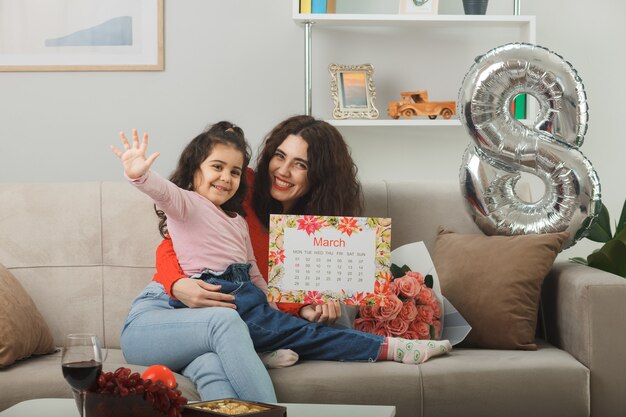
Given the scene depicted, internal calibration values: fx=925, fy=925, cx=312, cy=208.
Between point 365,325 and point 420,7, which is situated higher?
point 420,7

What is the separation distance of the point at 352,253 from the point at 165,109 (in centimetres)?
130

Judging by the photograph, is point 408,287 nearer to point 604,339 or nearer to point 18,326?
point 604,339

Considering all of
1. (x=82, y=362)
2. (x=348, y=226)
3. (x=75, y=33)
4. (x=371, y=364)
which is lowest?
(x=371, y=364)

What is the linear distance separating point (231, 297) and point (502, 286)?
73cm

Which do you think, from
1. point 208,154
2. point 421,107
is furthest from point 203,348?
point 421,107

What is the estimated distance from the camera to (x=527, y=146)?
271 cm

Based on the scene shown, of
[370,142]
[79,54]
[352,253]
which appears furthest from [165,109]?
[352,253]

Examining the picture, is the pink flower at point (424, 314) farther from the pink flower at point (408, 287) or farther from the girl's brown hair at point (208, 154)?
the girl's brown hair at point (208, 154)

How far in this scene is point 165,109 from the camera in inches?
132

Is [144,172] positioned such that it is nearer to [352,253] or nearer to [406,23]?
[352,253]

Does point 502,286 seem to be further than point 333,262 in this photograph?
Yes

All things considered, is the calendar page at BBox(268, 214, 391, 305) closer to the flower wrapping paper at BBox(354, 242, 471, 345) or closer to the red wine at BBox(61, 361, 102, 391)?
the flower wrapping paper at BBox(354, 242, 471, 345)

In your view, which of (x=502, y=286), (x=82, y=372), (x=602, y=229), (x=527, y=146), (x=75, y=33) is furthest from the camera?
(x=75, y=33)

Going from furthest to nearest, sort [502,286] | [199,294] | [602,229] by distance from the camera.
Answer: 1. [602,229]
2. [502,286]
3. [199,294]
